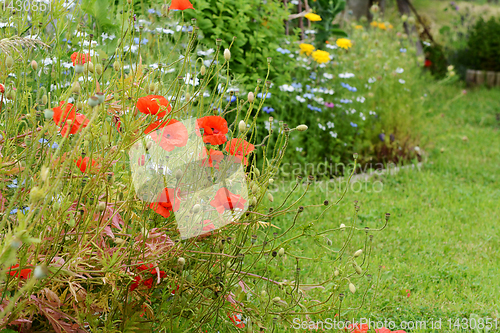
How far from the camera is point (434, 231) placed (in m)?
3.39

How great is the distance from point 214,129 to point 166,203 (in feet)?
0.96

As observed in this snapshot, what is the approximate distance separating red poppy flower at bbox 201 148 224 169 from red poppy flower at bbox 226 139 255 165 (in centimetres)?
4

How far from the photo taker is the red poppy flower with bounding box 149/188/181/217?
147 centimetres

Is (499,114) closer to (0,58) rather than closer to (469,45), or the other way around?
(469,45)

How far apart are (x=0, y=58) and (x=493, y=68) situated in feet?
29.2

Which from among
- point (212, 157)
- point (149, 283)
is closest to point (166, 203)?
point (212, 157)

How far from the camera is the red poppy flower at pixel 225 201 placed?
4.96 feet

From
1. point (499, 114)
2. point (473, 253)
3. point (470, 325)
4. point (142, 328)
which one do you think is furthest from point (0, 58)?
point (499, 114)

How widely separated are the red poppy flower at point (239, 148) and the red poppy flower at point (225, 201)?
139 mm

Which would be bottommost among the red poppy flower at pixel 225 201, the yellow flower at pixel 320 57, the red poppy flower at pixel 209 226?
the yellow flower at pixel 320 57

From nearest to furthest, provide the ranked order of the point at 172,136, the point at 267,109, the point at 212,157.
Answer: the point at 172,136, the point at 212,157, the point at 267,109

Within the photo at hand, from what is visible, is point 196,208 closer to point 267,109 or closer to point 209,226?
point 209,226

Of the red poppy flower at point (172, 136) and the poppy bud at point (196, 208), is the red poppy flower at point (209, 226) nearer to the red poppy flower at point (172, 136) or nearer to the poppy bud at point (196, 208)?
the poppy bud at point (196, 208)

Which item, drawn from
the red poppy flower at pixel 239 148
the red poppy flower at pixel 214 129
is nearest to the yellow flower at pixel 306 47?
the red poppy flower at pixel 239 148
